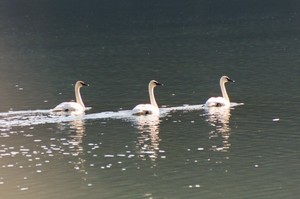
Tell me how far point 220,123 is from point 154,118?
272 centimetres

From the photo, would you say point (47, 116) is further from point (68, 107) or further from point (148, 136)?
point (148, 136)

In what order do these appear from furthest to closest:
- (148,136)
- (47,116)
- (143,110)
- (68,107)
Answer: (68,107) → (47,116) → (143,110) → (148,136)

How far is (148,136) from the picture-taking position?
31.5 meters

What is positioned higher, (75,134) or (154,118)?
(154,118)

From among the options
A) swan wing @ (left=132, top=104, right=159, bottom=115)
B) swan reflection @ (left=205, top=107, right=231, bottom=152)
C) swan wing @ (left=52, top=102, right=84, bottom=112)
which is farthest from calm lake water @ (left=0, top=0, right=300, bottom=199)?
swan wing @ (left=52, top=102, right=84, bottom=112)

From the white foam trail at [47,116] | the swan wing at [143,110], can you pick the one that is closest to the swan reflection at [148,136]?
the swan wing at [143,110]

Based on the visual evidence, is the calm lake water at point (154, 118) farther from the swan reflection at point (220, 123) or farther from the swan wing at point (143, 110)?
the swan wing at point (143, 110)

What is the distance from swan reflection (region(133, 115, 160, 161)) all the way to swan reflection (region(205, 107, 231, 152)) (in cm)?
185

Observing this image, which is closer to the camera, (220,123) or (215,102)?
(220,123)

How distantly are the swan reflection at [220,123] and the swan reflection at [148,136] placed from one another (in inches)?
72.7

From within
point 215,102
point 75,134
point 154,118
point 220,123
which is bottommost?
point 75,134

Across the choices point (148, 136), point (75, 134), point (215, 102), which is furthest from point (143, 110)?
point (75, 134)

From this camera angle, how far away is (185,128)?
32625 mm

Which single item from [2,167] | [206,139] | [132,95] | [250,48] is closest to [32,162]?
[2,167]
